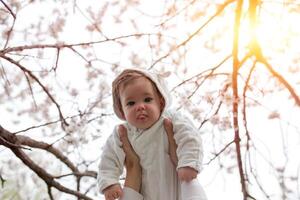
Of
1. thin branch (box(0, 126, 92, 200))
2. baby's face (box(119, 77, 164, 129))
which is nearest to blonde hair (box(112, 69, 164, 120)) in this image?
baby's face (box(119, 77, 164, 129))

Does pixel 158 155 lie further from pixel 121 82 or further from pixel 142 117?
pixel 121 82

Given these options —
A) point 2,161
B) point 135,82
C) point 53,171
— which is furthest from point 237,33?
point 2,161

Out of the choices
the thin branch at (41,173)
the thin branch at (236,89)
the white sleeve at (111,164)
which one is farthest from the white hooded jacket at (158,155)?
the thin branch at (41,173)

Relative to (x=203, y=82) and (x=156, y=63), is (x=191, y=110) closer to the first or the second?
(x=203, y=82)

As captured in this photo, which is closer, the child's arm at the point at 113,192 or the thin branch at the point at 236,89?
the child's arm at the point at 113,192

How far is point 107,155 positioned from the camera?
4.59 ft

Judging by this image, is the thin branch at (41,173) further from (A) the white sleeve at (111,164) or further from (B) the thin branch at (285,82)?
(B) the thin branch at (285,82)

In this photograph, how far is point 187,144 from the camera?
4.21 feet

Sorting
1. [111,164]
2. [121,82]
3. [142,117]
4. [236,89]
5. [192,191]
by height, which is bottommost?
[192,191]

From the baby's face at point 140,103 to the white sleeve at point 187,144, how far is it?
0.26ft

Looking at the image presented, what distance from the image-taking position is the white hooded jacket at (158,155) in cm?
128

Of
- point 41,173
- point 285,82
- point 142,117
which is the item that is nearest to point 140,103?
Result: point 142,117

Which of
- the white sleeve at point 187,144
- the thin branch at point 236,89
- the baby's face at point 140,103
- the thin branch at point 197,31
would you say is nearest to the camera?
the white sleeve at point 187,144

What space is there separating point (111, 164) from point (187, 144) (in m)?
0.27
